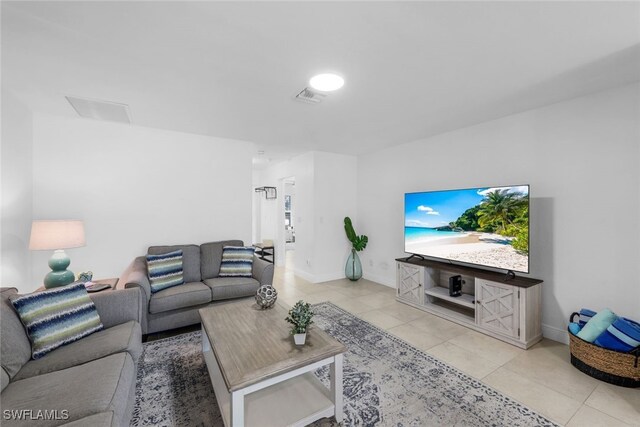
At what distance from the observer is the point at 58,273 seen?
7.57 feet

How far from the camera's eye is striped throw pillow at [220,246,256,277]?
3305mm

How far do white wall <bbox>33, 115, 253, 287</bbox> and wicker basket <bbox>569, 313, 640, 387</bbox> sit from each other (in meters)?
3.93

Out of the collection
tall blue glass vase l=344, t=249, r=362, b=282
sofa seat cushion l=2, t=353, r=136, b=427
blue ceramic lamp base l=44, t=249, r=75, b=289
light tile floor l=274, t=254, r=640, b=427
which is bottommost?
light tile floor l=274, t=254, r=640, b=427

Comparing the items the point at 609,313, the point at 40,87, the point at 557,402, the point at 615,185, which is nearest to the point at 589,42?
the point at 615,185

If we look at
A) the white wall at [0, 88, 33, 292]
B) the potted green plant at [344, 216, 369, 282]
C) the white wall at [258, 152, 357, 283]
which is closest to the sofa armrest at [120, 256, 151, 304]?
the white wall at [0, 88, 33, 292]

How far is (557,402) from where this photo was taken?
181 centimetres

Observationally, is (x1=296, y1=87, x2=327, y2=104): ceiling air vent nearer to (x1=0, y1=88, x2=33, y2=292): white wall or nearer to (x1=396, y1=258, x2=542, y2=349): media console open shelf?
(x1=396, y1=258, x2=542, y2=349): media console open shelf

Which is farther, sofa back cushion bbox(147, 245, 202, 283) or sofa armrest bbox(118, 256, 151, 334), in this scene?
sofa back cushion bbox(147, 245, 202, 283)

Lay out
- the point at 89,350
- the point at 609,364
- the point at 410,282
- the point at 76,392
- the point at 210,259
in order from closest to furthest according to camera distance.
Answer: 1. the point at 76,392
2. the point at 89,350
3. the point at 609,364
4. the point at 210,259
5. the point at 410,282

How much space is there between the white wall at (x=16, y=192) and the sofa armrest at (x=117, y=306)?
1.16m

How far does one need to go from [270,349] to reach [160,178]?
9.70 ft

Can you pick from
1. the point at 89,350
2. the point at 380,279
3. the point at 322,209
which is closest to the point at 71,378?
the point at 89,350

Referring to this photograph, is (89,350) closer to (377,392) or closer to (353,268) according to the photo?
(377,392)

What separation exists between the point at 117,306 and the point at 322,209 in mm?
3346
